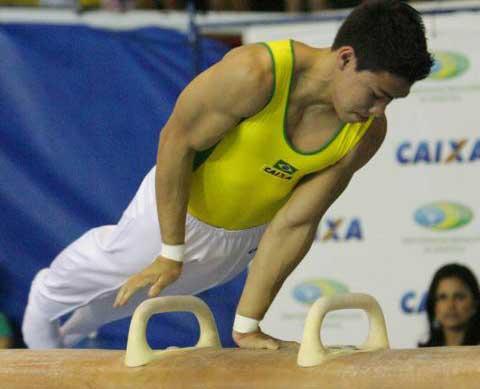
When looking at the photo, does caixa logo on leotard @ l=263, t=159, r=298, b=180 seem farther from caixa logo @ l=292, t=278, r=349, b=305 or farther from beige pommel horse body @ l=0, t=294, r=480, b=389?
caixa logo @ l=292, t=278, r=349, b=305

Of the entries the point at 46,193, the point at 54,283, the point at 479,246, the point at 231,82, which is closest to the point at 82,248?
the point at 54,283

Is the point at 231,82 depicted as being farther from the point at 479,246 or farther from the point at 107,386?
the point at 479,246

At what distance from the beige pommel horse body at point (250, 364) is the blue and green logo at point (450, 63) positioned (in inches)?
107

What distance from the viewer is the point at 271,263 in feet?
13.4

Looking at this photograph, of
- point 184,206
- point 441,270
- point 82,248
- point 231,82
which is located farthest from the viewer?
point 441,270

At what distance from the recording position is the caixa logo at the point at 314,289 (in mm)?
6145

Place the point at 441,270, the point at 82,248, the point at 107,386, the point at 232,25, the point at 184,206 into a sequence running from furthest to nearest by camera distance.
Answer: the point at 232,25, the point at 441,270, the point at 82,248, the point at 184,206, the point at 107,386

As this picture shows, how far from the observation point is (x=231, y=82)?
3.75 m

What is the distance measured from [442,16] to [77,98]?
6.94ft

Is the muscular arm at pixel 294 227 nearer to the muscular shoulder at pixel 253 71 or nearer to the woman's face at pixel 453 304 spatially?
the muscular shoulder at pixel 253 71

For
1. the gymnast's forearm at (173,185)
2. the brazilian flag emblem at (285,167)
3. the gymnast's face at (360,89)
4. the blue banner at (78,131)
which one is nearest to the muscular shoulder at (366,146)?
the brazilian flag emblem at (285,167)

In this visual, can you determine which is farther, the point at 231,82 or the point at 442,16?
the point at 442,16

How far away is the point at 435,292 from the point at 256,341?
7.07ft

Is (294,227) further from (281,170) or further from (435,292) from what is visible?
(435,292)
